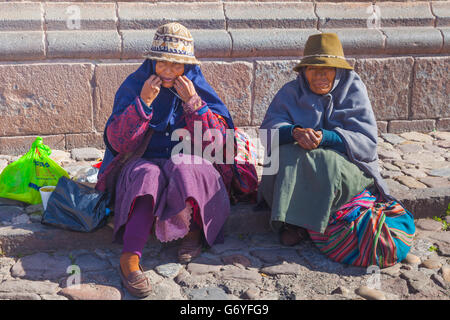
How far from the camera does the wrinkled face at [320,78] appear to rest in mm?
3805

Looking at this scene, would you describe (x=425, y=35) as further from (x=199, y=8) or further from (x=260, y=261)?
(x=260, y=261)

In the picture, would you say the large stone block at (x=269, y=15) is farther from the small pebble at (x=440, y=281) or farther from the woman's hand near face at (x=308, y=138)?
the small pebble at (x=440, y=281)

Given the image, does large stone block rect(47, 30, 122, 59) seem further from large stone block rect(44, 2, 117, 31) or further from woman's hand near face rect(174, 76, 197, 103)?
woman's hand near face rect(174, 76, 197, 103)

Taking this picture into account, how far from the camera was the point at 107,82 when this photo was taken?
5227 millimetres

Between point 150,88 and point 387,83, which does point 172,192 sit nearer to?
point 150,88

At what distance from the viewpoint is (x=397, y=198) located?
13.8ft

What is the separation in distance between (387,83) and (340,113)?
2321mm

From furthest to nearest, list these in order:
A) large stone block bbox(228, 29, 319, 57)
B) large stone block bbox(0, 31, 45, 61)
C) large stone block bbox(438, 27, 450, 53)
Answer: large stone block bbox(438, 27, 450, 53) → large stone block bbox(228, 29, 319, 57) → large stone block bbox(0, 31, 45, 61)

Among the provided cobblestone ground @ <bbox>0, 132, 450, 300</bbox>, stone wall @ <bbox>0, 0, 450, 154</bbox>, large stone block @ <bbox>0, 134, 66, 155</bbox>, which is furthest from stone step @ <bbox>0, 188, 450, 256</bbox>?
stone wall @ <bbox>0, 0, 450, 154</bbox>

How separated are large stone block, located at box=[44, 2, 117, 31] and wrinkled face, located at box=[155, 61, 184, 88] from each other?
1.84 meters

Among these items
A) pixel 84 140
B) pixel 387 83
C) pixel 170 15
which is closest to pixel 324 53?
pixel 170 15

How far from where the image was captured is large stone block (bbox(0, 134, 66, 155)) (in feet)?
17.0

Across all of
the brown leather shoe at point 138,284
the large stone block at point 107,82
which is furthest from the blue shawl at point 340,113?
the large stone block at point 107,82

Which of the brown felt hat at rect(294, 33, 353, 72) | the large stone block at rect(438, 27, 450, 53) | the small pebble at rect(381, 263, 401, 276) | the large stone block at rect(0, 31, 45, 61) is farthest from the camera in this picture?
the large stone block at rect(438, 27, 450, 53)
